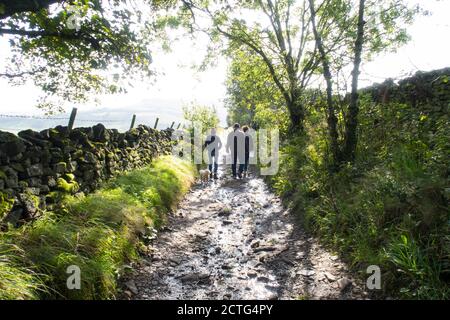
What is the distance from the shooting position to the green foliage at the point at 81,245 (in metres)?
3.26

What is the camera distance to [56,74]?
39.1 feet

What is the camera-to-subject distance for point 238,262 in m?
5.10

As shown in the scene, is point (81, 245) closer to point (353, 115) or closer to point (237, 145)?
point (353, 115)

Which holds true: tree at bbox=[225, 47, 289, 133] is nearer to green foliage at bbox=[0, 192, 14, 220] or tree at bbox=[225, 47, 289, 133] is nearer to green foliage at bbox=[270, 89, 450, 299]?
green foliage at bbox=[270, 89, 450, 299]

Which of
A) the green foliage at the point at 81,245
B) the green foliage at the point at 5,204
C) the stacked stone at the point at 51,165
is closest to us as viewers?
the green foliage at the point at 81,245

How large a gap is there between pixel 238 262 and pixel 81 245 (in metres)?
2.58

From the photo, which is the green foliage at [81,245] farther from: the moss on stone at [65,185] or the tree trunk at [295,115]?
the tree trunk at [295,115]

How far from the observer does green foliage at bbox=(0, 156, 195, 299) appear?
326 centimetres

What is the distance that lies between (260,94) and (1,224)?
13.7 m

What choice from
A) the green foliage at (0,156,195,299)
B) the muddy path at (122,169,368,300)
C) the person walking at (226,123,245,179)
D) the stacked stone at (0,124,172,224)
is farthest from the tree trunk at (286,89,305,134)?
the green foliage at (0,156,195,299)

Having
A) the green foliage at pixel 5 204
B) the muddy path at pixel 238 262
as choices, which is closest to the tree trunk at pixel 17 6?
the green foliage at pixel 5 204

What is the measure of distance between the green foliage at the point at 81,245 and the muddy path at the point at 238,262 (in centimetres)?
45

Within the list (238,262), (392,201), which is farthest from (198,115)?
(392,201)

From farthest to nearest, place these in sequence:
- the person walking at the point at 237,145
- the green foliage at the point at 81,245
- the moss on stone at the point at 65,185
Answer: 1. the person walking at the point at 237,145
2. the moss on stone at the point at 65,185
3. the green foliage at the point at 81,245
